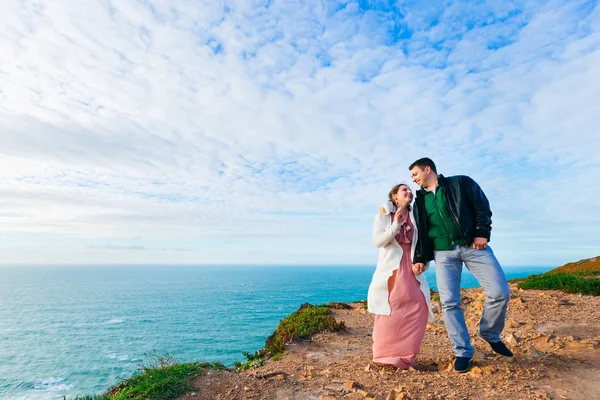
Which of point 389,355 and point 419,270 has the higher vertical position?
point 419,270

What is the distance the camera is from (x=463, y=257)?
16.4ft

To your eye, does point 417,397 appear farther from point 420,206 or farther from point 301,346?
point 301,346

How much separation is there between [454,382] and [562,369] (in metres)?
1.82

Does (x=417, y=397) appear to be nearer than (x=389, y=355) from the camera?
Yes

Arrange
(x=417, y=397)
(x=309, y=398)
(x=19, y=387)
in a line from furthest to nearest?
(x=19, y=387), (x=309, y=398), (x=417, y=397)

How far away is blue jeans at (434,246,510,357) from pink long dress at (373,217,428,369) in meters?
0.59

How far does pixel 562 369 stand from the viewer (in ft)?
16.6

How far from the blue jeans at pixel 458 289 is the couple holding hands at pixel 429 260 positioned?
0.04 feet

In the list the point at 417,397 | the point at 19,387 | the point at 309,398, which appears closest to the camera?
the point at 417,397

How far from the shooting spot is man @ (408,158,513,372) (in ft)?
15.8

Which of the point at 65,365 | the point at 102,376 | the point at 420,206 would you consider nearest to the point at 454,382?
the point at 420,206

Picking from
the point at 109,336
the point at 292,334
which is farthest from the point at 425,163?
the point at 109,336

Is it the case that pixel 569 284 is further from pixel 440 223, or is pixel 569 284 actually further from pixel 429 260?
pixel 440 223

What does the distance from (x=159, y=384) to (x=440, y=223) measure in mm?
4689
